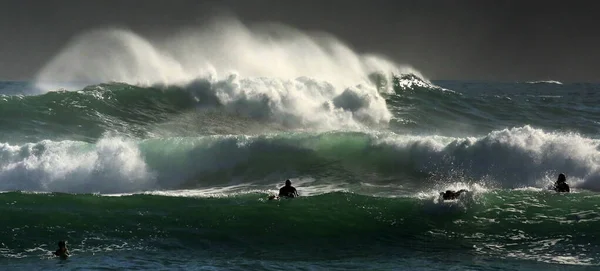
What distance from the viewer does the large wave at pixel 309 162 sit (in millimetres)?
22219

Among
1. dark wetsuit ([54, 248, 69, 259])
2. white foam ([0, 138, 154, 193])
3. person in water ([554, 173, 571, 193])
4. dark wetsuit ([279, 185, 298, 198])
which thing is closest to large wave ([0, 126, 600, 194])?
white foam ([0, 138, 154, 193])

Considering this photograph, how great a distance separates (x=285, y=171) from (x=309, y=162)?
93 centimetres

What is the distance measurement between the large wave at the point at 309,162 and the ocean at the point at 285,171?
6 cm

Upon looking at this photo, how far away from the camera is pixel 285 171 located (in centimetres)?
2420

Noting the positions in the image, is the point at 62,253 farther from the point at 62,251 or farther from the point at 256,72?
the point at 256,72

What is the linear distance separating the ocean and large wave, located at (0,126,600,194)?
0.18 feet

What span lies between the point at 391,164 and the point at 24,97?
17.2 meters

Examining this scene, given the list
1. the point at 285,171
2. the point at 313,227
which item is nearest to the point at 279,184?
the point at 285,171

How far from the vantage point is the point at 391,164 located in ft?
79.0

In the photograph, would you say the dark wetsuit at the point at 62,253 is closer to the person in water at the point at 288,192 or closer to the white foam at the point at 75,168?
Answer: the person in water at the point at 288,192

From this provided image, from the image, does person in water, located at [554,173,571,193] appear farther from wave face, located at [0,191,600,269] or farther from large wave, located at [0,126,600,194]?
large wave, located at [0,126,600,194]

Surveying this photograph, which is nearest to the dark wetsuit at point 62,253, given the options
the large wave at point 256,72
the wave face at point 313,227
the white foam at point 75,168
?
the wave face at point 313,227

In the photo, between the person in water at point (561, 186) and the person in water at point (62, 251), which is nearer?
the person in water at point (62, 251)

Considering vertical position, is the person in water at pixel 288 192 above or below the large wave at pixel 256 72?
below
